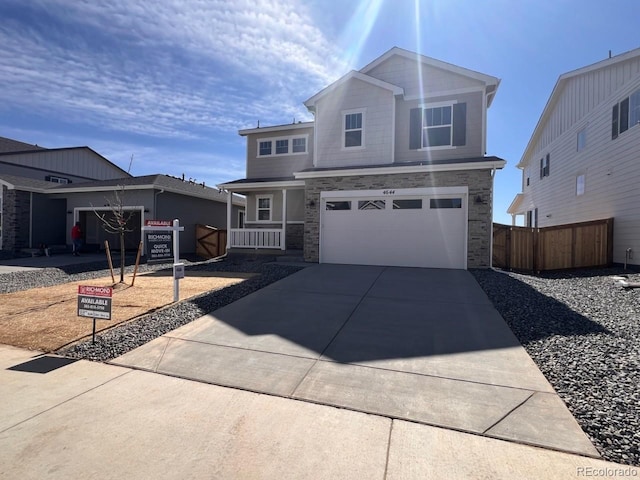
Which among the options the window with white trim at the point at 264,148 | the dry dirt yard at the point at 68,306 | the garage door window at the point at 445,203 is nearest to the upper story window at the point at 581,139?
the garage door window at the point at 445,203

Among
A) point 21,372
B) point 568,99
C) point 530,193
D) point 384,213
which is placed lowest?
point 21,372

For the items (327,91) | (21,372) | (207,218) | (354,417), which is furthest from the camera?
(207,218)

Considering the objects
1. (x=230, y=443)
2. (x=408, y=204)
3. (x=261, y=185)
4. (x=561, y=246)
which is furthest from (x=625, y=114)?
(x=230, y=443)

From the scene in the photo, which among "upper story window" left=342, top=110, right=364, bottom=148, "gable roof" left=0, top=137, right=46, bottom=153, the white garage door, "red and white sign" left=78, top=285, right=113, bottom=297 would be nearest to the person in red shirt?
the white garage door

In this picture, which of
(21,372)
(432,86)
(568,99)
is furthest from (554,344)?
(568,99)

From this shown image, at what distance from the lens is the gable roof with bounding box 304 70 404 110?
12.3 meters

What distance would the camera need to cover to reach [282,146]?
1642 cm

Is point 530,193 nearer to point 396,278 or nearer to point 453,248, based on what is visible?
point 453,248

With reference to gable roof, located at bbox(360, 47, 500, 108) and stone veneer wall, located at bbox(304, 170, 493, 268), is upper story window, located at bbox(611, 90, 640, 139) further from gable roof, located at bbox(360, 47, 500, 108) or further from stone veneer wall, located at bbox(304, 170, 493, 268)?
stone veneer wall, located at bbox(304, 170, 493, 268)

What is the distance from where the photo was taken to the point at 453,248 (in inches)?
434

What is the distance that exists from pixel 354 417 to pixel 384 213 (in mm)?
9230

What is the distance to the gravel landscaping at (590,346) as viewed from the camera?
2.72 m

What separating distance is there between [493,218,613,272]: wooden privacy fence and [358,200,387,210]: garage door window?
4.81 meters

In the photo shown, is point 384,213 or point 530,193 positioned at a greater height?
point 530,193
